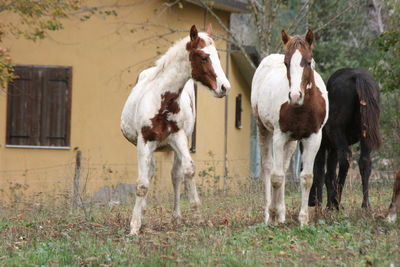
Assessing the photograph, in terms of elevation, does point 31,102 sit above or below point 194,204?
above

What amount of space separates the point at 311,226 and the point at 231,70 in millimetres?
12484

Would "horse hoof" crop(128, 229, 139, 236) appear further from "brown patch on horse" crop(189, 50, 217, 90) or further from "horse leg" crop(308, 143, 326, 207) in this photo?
"horse leg" crop(308, 143, 326, 207)

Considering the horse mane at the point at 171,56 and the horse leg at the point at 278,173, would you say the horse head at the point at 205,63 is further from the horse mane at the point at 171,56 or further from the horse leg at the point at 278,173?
the horse leg at the point at 278,173

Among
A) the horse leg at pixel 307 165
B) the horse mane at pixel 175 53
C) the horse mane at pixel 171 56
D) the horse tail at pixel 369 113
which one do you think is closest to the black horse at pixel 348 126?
the horse tail at pixel 369 113

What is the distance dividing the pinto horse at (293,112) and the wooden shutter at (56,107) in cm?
901

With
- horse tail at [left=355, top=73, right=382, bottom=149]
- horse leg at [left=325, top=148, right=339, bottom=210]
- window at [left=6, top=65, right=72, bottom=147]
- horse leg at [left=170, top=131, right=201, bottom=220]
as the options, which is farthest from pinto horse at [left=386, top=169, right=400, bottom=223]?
window at [left=6, top=65, right=72, bottom=147]

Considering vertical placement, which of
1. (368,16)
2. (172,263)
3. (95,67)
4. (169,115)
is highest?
(368,16)

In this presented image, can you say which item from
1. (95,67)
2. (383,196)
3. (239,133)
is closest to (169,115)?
(383,196)

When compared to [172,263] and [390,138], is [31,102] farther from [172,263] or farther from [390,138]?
[172,263]

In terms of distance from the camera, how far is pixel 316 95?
9273 mm

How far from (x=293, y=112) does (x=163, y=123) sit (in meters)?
1.57

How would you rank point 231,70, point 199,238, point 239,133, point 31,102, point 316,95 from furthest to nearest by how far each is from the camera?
1. point 239,133
2. point 231,70
3. point 31,102
4. point 316,95
5. point 199,238

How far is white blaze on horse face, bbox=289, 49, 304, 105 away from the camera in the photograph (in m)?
8.62

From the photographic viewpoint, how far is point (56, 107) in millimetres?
18422
